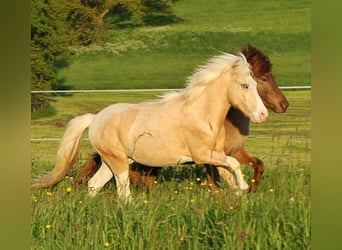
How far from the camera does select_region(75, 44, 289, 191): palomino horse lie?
527cm

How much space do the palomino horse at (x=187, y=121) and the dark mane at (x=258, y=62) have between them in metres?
0.04

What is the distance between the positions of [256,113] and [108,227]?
1097 mm

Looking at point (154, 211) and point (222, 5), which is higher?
point (222, 5)

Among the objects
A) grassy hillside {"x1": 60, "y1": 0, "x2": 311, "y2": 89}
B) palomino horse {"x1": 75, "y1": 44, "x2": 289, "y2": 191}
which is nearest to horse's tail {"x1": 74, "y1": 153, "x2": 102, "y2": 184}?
palomino horse {"x1": 75, "y1": 44, "x2": 289, "y2": 191}

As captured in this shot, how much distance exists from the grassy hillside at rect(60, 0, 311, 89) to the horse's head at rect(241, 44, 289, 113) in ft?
0.14

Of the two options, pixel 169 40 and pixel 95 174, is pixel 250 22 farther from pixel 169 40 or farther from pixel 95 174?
pixel 95 174

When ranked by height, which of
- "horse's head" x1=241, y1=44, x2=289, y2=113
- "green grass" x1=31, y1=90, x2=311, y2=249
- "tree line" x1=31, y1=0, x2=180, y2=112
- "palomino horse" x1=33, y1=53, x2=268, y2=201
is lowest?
"green grass" x1=31, y1=90, x2=311, y2=249

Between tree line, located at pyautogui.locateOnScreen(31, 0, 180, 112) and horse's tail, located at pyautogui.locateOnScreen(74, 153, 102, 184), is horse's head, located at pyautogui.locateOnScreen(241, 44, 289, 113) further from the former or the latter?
horse's tail, located at pyautogui.locateOnScreen(74, 153, 102, 184)

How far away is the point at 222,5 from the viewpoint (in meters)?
5.21

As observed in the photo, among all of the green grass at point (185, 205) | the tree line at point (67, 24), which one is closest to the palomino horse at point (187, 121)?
the green grass at point (185, 205)

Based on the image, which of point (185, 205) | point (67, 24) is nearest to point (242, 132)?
point (185, 205)

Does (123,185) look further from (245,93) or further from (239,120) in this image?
(245,93)
